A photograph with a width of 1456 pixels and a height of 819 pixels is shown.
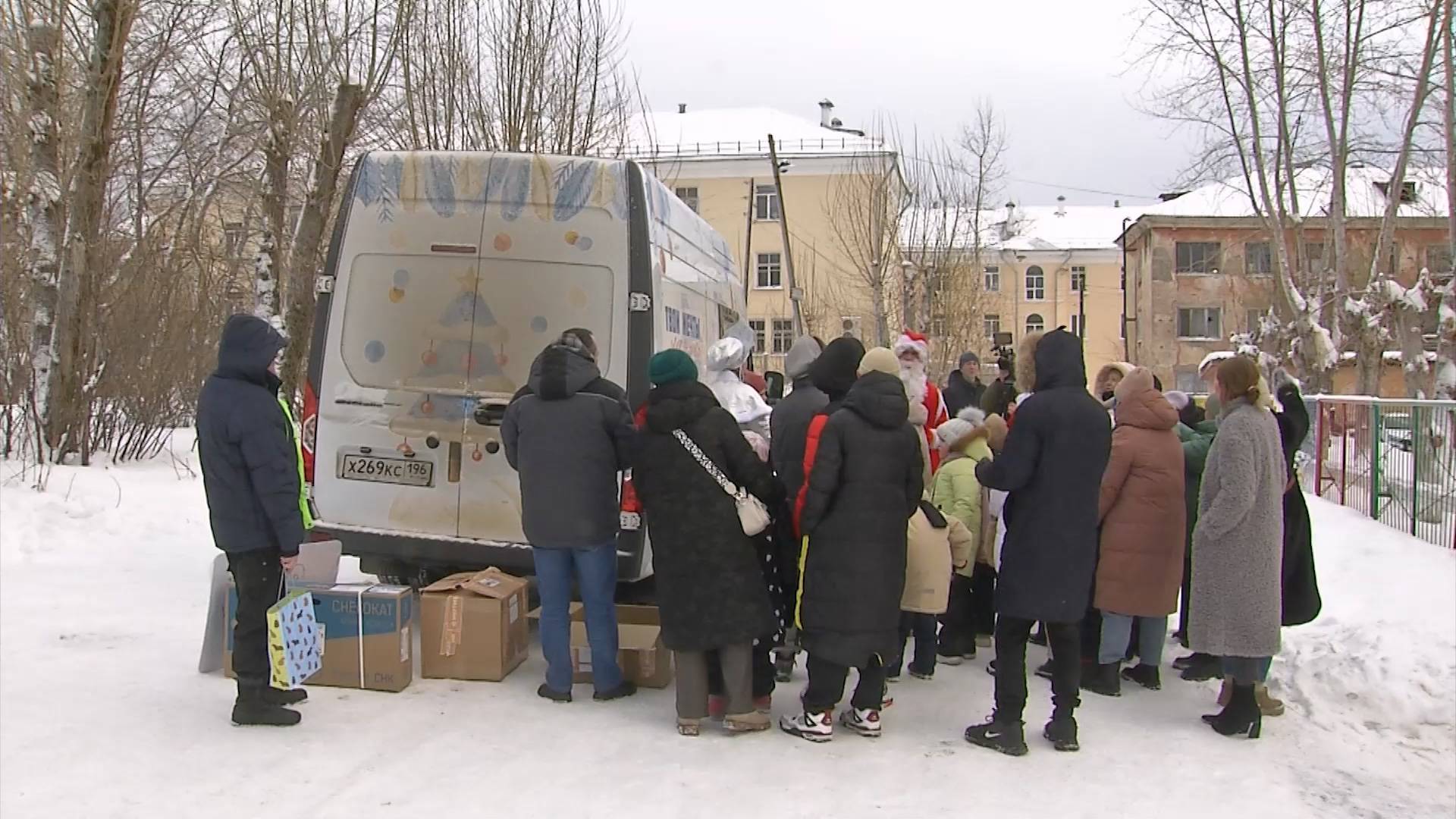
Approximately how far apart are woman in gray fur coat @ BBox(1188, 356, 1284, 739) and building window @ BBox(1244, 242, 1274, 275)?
157 feet

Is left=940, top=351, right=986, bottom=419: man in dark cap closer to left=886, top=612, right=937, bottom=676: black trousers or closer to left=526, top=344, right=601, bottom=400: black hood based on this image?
left=886, top=612, right=937, bottom=676: black trousers

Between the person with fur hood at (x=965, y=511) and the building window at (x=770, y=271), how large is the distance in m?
42.9

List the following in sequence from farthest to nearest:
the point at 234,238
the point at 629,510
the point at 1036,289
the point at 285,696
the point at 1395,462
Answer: the point at 1036,289 → the point at 234,238 → the point at 1395,462 → the point at 629,510 → the point at 285,696

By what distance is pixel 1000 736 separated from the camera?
5188mm

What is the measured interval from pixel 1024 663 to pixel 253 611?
3552mm

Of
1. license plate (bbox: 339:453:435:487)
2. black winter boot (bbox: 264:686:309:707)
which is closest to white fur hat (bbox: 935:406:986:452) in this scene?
license plate (bbox: 339:453:435:487)

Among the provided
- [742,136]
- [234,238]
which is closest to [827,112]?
[742,136]

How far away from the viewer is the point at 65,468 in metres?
11.1

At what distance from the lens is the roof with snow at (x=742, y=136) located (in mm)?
47406

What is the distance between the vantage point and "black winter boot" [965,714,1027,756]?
5.14 meters

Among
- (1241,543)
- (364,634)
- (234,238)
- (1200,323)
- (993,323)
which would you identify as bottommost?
(364,634)

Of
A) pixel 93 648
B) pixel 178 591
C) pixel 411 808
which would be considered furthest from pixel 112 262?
pixel 411 808

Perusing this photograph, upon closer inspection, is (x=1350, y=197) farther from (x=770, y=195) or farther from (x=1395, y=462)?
(x=1395, y=462)

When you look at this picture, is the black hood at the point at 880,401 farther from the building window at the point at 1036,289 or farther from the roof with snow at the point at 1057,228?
the building window at the point at 1036,289
